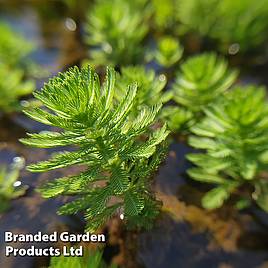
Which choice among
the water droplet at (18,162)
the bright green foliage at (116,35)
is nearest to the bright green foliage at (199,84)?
the bright green foliage at (116,35)

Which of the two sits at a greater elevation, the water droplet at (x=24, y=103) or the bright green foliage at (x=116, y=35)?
the bright green foliage at (x=116, y=35)

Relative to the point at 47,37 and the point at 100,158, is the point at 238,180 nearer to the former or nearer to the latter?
the point at 100,158

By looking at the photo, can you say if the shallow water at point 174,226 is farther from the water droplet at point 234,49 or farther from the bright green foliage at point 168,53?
the water droplet at point 234,49

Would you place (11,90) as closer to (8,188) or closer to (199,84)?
(8,188)

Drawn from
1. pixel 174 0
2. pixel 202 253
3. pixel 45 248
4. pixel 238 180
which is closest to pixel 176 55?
pixel 174 0

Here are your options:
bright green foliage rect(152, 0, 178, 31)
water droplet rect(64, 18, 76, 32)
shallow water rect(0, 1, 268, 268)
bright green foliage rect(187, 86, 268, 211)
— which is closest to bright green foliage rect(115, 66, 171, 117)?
bright green foliage rect(187, 86, 268, 211)

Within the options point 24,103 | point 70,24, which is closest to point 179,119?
point 24,103

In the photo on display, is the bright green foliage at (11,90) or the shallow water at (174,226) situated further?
the bright green foliage at (11,90)
